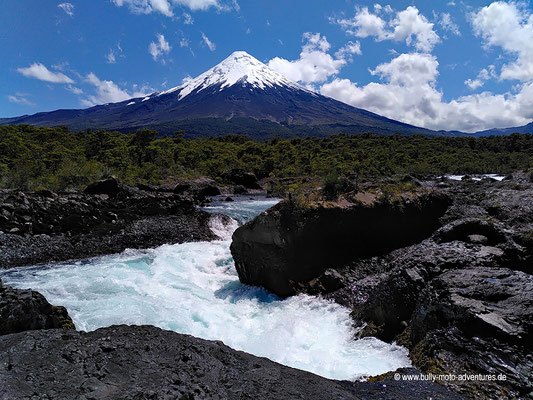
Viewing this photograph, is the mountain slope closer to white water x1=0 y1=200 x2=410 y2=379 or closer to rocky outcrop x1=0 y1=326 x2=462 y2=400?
white water x1=0 y1=200 x2=410 y2=379

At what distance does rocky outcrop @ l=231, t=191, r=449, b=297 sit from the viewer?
7.61 metres

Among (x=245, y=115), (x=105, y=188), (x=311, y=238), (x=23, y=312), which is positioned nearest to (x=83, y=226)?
(x=105, y=188)

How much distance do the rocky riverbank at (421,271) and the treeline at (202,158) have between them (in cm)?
1892

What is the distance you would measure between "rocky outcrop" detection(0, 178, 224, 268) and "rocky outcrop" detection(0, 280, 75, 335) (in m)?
8.06

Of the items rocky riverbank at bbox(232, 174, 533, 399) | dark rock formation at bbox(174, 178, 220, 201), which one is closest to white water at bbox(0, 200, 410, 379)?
rocky riverbank at bbox(232, 174, 533, 399)

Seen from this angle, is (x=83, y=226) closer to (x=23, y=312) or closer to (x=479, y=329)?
(x=23, y=312)

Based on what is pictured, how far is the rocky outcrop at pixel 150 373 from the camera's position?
7.79 ft

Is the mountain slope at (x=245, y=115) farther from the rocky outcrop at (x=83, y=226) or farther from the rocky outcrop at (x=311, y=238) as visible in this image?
the rocky outcrop at (x=311, y=238)

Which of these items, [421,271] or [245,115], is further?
[245,115]

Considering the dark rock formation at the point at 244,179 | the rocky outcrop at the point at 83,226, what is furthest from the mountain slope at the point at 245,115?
the rocky outcrop at the point at 83,226

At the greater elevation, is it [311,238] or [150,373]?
[311,238]

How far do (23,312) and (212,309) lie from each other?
12.7ft

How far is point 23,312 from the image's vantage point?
400 cm

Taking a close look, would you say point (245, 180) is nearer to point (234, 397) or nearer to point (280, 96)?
point (234, 397)
